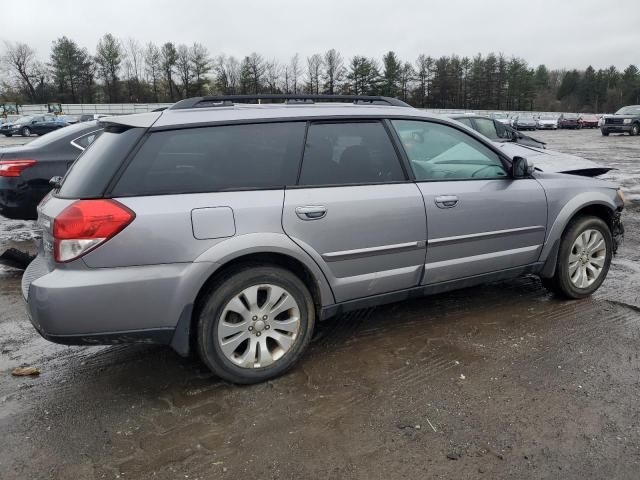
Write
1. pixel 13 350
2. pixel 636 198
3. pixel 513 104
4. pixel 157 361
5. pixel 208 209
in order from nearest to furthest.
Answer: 1. pixel 208 209
2. pixel 157 361
3. pixel 13 350
4. pixel 636 198
5. pixel 513 104

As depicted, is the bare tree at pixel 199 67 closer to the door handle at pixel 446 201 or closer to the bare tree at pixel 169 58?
the bare tree at pixel 169 58

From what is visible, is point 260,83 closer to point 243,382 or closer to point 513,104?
point 513,104

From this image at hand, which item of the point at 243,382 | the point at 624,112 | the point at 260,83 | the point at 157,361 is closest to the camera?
the point at 243,382

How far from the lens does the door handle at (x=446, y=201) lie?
3.64 metres

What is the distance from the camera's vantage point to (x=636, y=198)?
10.1 meters

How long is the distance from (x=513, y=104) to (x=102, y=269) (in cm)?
10311

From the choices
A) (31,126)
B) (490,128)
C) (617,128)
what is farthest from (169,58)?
(490,128)

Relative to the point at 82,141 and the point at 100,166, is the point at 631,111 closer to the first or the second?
the point at 82,141

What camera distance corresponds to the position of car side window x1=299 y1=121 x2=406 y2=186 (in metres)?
3.34

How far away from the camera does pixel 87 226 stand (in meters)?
2.74

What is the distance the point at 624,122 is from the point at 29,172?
1402 inches

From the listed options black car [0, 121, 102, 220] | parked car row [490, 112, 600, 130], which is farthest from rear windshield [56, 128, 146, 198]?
parked car row [490, 112, 600, 130]

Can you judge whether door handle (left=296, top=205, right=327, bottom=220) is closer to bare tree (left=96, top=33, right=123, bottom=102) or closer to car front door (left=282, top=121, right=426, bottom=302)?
car front door (left=282, top=121, right=426, bottom=302)

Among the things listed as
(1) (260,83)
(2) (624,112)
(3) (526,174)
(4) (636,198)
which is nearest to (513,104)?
(1) (260,83)
